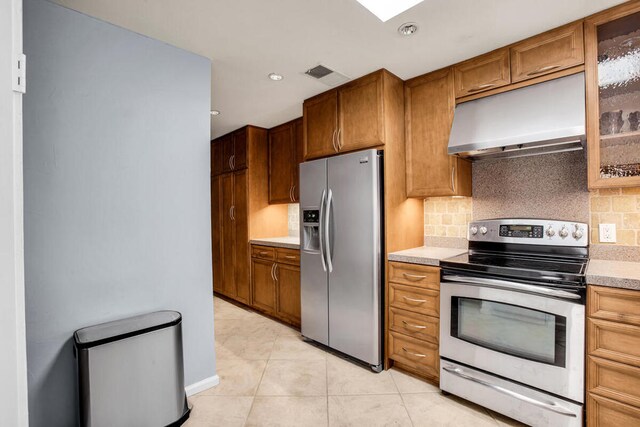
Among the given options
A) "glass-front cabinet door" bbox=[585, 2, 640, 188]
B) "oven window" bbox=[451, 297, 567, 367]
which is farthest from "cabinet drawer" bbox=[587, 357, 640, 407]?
"glass-front cabinet door" bbox=[585, 2, 640, 188]

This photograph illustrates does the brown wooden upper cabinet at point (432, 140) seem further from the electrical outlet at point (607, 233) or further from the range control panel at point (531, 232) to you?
the electrical outlet at point (607, 233)

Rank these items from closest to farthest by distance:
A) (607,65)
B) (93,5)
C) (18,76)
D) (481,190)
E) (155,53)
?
(18,76) → (93,5) → (607,65) → (155,53) → (481,190)

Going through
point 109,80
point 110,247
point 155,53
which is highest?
point 155,53

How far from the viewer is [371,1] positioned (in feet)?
5.50

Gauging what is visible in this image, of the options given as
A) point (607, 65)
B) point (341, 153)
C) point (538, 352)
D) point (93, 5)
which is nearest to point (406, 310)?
point (538, 352)

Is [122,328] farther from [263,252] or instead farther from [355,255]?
[263,252]

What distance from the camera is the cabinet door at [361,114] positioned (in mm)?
2443

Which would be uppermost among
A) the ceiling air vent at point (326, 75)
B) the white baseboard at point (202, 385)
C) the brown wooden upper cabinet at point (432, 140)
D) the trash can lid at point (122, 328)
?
the ceiling air vent at point (326, 75)

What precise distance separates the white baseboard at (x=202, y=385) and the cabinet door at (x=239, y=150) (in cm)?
255

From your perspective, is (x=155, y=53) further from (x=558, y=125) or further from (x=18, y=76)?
(x=558, y=125)

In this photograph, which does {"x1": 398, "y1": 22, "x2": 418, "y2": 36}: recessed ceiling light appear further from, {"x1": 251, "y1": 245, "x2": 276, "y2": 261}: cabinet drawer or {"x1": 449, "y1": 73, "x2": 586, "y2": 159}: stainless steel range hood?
{"x1": 251, "y1": 245, "x2": 276, "y2": 261}: cabinet drawer

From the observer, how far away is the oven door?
1.62m

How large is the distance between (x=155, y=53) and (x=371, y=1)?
138 cm

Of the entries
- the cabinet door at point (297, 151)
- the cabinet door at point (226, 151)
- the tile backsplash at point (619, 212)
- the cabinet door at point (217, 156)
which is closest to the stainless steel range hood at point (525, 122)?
the tile backsplash at point (619, 212)
